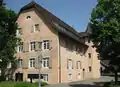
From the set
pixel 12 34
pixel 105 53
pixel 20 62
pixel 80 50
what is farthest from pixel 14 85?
pixel 80 50

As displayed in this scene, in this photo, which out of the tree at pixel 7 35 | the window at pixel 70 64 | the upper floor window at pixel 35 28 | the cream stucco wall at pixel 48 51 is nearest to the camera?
the tree at pixel 7 35

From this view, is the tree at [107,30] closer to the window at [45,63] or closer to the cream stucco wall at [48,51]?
the cream stucco wall at [48,51]

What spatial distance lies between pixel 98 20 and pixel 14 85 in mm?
12897

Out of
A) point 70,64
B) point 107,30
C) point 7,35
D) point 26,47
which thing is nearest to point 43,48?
point 26,47

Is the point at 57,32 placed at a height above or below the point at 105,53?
above

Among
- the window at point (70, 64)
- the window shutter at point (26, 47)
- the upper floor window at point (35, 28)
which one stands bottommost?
the window at point (70, 64)

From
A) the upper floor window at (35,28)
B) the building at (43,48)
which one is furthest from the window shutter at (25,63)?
the upper floor window at (35,28)

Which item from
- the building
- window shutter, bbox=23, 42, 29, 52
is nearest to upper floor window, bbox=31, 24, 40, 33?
the building

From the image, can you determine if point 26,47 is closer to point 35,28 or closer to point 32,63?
point 32,63

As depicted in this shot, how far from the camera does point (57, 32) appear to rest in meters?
45.6

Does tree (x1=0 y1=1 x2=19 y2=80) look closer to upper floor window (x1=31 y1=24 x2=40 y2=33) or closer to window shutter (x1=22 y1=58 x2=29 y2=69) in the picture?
window shutter (x1=22 y1=58 x2=29 y2=69)

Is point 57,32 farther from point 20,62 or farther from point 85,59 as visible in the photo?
point 85,59

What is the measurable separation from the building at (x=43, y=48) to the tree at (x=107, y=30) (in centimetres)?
1209

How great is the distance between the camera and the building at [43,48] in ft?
148
